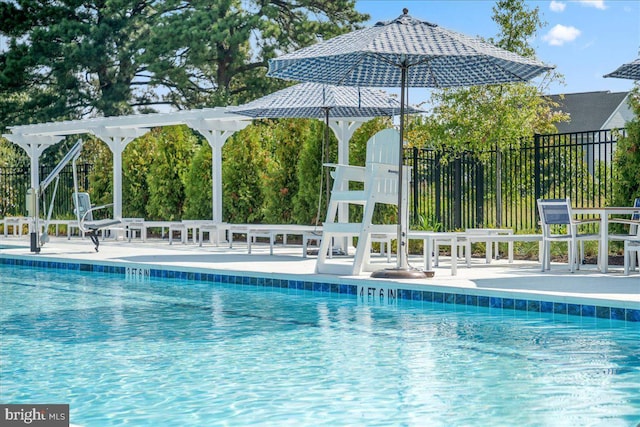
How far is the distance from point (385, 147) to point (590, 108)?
29.4m

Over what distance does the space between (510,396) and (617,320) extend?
290 centimetres

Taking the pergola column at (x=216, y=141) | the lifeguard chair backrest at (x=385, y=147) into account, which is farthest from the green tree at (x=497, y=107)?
the lifeguard chair backrest at (x=385, y=147)

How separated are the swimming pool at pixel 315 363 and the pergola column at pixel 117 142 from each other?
9875mm

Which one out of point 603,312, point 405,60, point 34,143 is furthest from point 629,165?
point 34,143

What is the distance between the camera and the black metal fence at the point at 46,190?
894 inches

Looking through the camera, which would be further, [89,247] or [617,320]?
[89,247]

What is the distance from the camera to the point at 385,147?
10.1 m

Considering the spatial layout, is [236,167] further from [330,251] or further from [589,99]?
[589,99]

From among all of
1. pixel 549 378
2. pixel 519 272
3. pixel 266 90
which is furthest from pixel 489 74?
pixel 266 90

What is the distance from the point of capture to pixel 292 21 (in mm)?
29906

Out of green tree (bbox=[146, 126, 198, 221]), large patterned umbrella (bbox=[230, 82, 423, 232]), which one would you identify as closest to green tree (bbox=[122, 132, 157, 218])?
green tree (bbox=[146, 126, 198, 221])

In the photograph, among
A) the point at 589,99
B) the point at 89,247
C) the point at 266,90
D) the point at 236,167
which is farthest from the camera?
the point at 589,99

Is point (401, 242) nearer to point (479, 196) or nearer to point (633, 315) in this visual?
point (633, 315)

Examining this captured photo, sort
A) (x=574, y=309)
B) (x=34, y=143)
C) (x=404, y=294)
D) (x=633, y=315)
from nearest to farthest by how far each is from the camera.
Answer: (x=633, y=315)
(x=574, y=309)
(x=404, y=294)
(x=34, y=143)
